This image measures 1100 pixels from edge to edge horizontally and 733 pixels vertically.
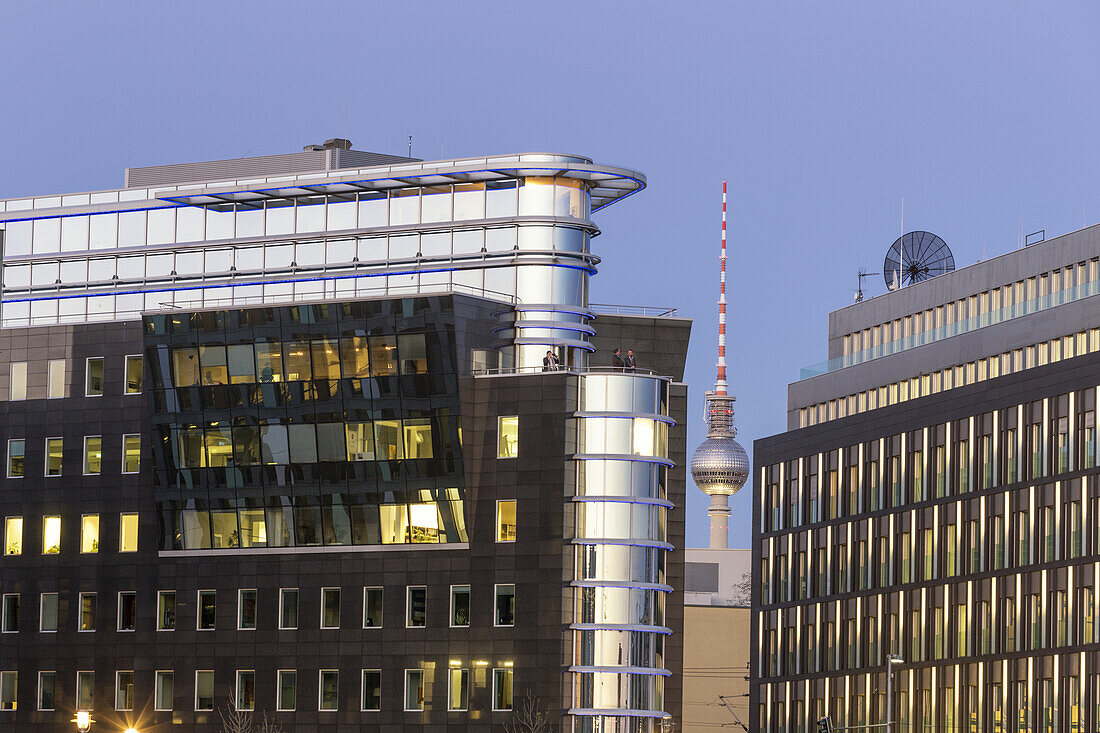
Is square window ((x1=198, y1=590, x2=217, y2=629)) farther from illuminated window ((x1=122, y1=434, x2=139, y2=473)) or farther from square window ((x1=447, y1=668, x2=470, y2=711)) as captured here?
square window ((x1=447, y1=668, x2=470, y2=711))

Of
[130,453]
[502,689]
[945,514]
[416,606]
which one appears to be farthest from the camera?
[945,514]

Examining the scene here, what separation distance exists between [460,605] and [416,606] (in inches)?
95.0

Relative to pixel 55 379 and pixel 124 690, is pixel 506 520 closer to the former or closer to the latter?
pixel 124 690

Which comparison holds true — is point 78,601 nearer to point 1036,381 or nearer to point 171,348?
point 171,348

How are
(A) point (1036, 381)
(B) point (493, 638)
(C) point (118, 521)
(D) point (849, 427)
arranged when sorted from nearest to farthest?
(B) point (493, 638) → (C) point (118, 521) → (A) point (1036, 381) → (D) point (849, 427)

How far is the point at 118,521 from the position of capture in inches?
4840

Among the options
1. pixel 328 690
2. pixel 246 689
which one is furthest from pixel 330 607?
pixel 246 689

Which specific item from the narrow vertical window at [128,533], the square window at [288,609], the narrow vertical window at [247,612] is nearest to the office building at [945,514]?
the square window at [288,609]

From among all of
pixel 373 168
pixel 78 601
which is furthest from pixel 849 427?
pixel 78 601

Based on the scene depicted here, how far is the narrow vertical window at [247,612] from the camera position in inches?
4707

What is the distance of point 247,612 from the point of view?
393ft

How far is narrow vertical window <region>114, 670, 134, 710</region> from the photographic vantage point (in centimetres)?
12088

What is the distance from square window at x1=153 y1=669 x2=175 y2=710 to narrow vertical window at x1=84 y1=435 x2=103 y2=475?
11.2 meters

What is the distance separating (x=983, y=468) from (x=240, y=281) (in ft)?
167
